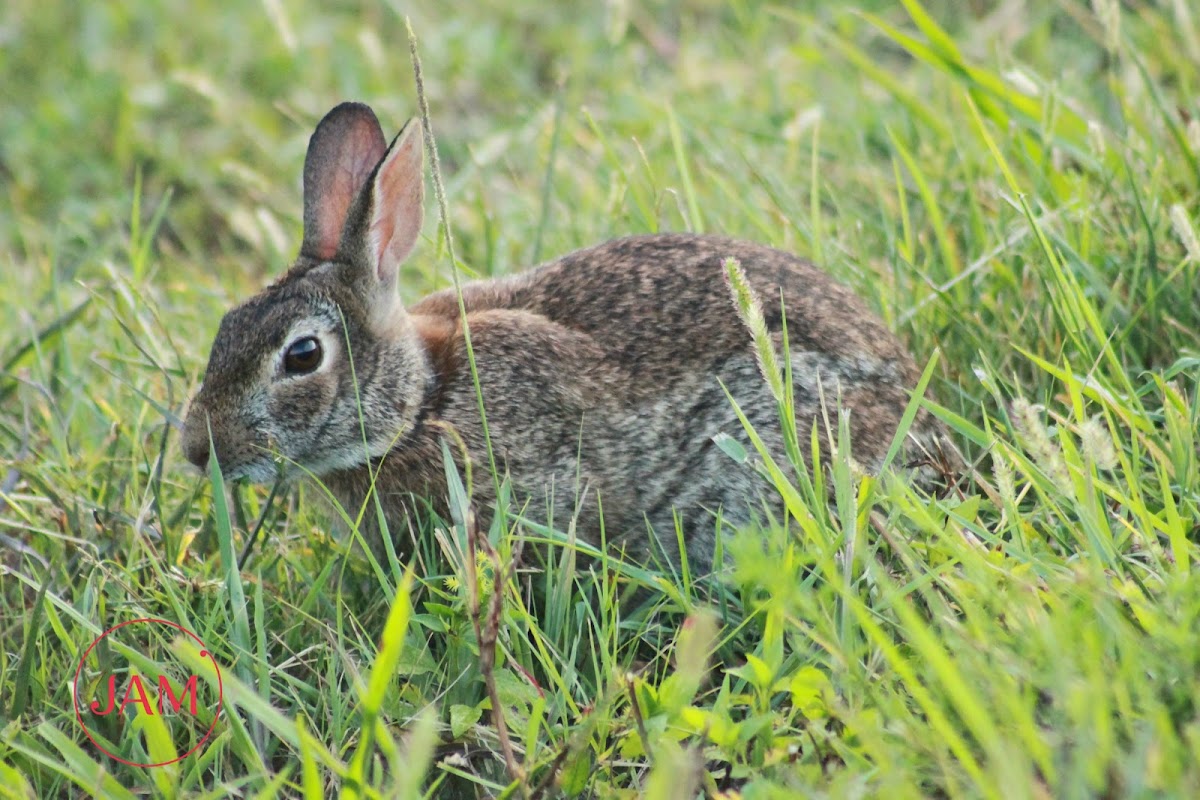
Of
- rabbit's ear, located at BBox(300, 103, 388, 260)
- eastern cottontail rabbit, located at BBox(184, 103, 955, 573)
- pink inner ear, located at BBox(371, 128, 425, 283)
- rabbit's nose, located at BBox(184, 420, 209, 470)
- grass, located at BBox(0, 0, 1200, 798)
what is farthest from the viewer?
rabbit's ear, located at BBox(300, 103, 388, 260)

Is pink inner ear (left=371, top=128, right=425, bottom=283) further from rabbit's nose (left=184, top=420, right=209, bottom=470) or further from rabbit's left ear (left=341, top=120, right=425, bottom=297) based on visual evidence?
rabbit's nose (left=184, top=420, right=209, bottom=470)

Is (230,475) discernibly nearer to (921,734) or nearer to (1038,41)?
(921,734)

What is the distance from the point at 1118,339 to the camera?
12.4ft

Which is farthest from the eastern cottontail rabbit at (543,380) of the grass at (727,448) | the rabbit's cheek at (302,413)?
the grass at (727,448)

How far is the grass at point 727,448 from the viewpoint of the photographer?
7.88 ft

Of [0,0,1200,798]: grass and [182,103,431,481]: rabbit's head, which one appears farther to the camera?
[182,103,431,481]: rabbit's head

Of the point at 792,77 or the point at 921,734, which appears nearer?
the point at 921,734

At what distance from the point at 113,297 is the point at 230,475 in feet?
5.41

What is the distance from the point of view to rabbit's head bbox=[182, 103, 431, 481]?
377 centimetres

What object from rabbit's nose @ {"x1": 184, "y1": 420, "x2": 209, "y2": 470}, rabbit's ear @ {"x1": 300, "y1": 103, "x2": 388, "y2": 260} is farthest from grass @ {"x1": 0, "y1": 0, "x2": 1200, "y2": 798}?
rabbit's ear @ {"x1": 300, "y1": 103, "x2": 388, "y2": 260}

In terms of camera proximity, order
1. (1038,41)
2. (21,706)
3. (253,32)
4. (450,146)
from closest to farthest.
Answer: (21,706) < (1038,41) < (450,146) < (253,32)

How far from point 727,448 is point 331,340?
4.67ft

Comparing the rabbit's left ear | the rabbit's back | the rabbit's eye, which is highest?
the rabbit's left ear

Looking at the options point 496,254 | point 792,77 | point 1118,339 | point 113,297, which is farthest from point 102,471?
point 792,77
